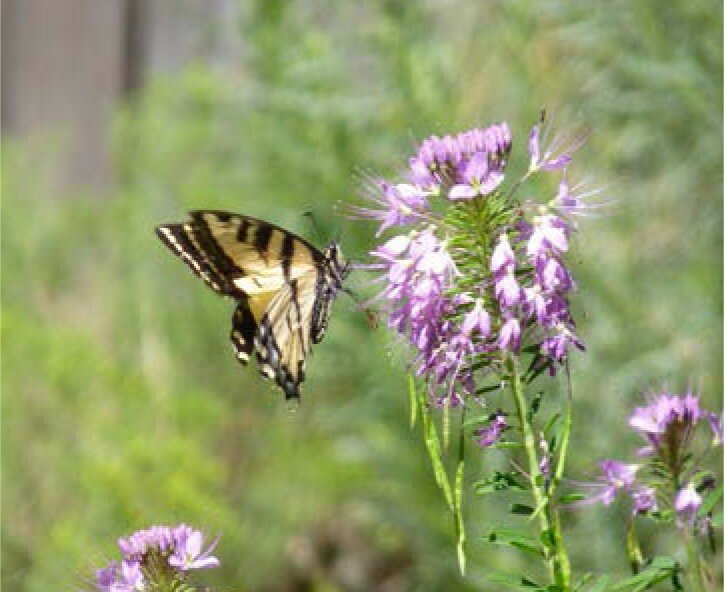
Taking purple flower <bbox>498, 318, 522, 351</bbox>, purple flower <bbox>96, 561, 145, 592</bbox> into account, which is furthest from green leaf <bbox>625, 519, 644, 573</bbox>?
purple flower <bbox>96, 561, 145, 592</bbox>

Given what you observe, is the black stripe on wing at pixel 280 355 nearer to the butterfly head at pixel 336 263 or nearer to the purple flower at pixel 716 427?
the butterfly head at pixel 336 263

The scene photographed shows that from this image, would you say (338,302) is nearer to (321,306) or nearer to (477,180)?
(321,306)

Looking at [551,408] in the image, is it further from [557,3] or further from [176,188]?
[176,188]

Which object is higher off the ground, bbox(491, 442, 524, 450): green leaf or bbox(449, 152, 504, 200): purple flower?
bbox(449, 152, 504, 200): purple flower

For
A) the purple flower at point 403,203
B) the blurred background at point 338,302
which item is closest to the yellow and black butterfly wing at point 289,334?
the purple flower at point 403,203

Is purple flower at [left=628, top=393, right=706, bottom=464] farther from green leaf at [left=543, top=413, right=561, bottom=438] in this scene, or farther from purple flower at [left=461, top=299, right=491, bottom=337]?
purple flower at [left=461, top=299, right=491, bottom=337]

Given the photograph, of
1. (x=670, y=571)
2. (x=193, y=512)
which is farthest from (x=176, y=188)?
(x=670, y=571)
